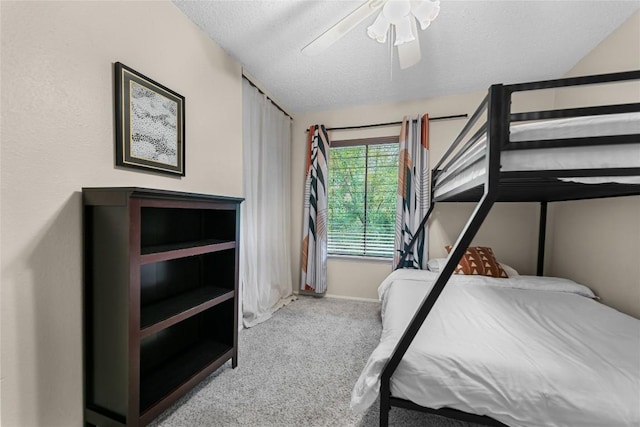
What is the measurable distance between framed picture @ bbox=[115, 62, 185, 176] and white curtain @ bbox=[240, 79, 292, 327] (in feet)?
2.41

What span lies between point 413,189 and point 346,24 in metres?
1.88

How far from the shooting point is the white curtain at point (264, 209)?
7.48 ft

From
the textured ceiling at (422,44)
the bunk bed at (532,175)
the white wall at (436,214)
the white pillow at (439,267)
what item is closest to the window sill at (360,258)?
the white wall at (436,214)

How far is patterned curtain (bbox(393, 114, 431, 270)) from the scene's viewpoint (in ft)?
8.82

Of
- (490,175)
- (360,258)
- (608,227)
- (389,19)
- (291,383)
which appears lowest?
(291,383)

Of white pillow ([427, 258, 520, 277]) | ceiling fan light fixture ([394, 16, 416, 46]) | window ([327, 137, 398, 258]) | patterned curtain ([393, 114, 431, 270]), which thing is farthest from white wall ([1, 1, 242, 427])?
white pillow ([427, 258, 520, 277])

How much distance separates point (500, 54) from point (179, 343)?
11.0 ft

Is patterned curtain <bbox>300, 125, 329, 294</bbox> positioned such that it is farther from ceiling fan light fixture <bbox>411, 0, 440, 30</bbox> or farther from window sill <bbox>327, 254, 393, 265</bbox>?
ceiling fan light fixture <bbox>411, 0, 440, 30</bbox>

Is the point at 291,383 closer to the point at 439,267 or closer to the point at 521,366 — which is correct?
the point at 521,366

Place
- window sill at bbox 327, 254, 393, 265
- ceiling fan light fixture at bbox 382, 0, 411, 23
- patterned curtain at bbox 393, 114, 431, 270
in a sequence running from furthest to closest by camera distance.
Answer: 1. window sill at bbox 327, 254, 393, 265
2. patterned curtain at bbox 393, 114, 431, 270
3. ceiling fan light fixture at bbox 382, 0, 411, 23

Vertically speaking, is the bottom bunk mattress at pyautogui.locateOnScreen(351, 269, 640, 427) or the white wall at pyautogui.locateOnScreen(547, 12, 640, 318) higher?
the white wall at pyautogui.locateOnScreen(547, 12, 640, 318)

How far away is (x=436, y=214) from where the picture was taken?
2.76m

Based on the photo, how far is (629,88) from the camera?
1.66 m

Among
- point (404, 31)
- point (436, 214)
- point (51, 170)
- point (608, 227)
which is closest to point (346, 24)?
point (404, 31)
